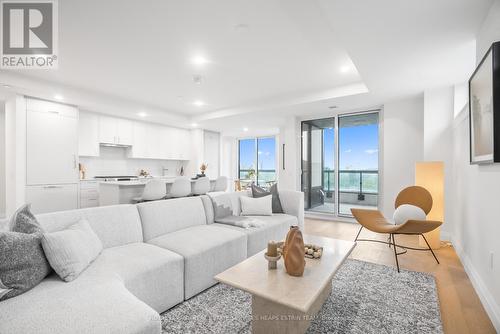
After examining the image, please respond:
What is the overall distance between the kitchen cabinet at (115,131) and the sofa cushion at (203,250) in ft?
Answer: 13.5

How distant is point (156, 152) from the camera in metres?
6.44

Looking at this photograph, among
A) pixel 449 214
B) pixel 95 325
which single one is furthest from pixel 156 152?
pixel 449 214

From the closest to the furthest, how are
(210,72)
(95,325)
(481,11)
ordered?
(95,325)
(481,11)
(210,72)

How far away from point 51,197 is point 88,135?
1497mm

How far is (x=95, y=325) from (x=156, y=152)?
5.82 m

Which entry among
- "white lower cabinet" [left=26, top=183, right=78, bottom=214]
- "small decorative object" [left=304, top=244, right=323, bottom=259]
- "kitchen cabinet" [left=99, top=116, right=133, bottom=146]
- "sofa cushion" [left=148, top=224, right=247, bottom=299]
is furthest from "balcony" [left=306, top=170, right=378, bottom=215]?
"white lower cabinet" [left=26, top=183, right=78, bottom=214]

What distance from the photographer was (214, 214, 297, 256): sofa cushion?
267cm

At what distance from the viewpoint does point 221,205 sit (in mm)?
3113

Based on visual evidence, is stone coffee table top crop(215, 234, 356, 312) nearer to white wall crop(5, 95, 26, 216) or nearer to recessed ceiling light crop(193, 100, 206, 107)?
recessed ceiling light crop(193, 100, 206, 107)

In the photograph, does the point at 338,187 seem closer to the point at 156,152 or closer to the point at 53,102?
the point at 156,152

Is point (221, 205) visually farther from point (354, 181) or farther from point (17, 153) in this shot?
point (354, 181)

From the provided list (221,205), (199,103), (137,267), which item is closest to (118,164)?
(199,103)

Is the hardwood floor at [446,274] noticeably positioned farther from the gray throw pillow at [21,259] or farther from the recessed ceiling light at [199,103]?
the recessed ceiling light at [199,103]

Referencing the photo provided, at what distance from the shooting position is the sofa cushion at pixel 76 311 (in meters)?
1.00
